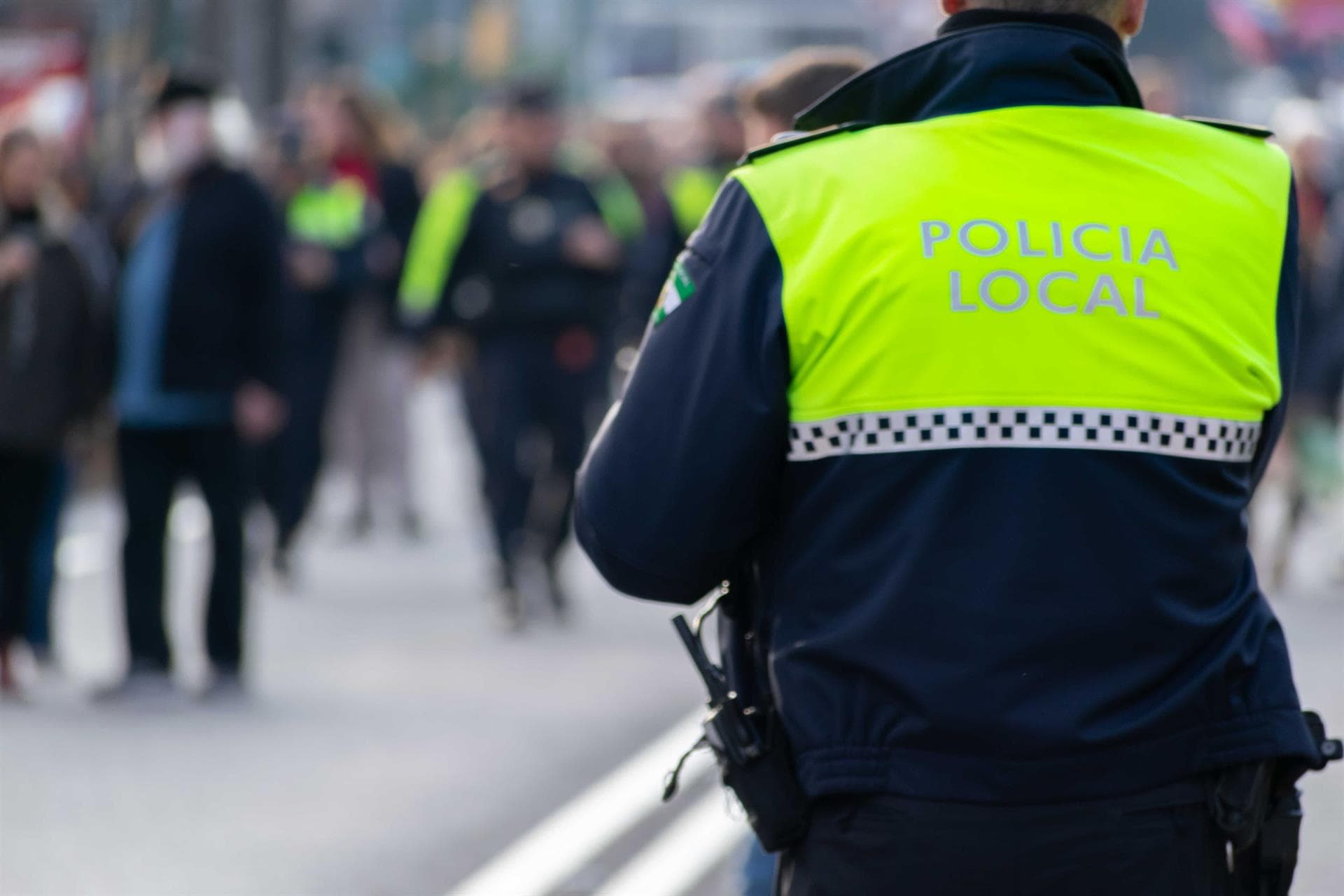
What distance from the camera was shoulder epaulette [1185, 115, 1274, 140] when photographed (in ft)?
9.52

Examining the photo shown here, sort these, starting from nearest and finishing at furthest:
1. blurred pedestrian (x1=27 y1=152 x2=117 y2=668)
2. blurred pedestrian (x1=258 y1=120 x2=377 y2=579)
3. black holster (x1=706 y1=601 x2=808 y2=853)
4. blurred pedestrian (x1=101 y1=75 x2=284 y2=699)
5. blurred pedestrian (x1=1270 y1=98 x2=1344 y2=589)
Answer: black holster (x1=706 y1=601 x2=808 y2=853), blurred pedestrian (x1=101 y1=75 x2=284 y2=699), blurred pedestrian (x1=27 y1=152 x2=117 y2=668), blurred pedestrian (x1=1270 y1=98 x2=1344 y2=589), blurred pedestrian (x1=258 y1=120 x2=377 y2=579)

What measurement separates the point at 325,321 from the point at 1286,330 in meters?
10.2

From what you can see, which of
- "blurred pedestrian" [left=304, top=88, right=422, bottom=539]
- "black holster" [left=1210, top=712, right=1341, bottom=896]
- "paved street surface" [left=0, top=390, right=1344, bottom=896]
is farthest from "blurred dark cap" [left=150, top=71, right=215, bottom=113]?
"black holster" [left=1210, top=712, right=1341, bottom=896]

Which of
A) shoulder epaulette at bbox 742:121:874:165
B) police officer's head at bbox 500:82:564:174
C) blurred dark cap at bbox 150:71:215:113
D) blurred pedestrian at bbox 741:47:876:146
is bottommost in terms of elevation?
police officer's head at bbox 500:82:564:174

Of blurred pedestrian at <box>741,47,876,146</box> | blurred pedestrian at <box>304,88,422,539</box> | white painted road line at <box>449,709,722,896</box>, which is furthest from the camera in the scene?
blurred pedestrian at <box>304,88,422,539</box>

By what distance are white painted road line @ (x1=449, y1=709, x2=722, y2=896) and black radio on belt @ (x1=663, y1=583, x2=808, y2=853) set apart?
11.3ft

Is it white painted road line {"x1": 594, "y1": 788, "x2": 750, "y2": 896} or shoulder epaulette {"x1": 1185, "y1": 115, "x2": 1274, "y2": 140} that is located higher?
shoulder epaulette {"x1": 1185, "y1": 115, "x2": 1274, "y2": 140}

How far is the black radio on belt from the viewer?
275 cm

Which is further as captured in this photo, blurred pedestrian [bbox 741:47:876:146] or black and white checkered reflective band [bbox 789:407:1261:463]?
blurred pedestrian [bbox 741:47:876:146]

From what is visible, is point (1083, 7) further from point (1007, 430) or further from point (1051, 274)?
point (1007, 430)

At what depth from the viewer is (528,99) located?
1034 cm

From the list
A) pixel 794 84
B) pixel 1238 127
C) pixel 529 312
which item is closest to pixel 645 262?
pixel 529 312

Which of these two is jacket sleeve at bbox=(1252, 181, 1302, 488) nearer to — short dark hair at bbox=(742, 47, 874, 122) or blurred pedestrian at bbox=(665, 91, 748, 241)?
short dark hair at bbox=(742, 47, 874, 122)

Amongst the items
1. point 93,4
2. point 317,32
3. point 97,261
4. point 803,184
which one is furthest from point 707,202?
point 317,32
